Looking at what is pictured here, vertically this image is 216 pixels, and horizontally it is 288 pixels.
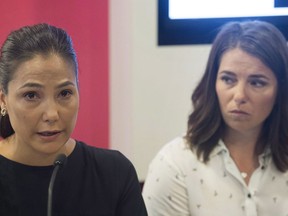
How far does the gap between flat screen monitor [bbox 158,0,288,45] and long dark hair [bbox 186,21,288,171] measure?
1.63 ft

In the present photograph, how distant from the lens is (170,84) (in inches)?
81.5

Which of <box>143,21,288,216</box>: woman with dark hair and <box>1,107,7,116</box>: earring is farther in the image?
<box>143,21,288,216</box>: woman with dark hair

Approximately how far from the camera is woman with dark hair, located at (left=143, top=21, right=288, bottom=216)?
1.43 metres

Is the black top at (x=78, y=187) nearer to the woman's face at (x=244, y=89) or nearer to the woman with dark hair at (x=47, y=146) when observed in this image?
the woman with dark hair at (x=47, y=146)

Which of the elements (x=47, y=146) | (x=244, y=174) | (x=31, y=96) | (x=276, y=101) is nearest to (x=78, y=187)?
(x=47, y=146)

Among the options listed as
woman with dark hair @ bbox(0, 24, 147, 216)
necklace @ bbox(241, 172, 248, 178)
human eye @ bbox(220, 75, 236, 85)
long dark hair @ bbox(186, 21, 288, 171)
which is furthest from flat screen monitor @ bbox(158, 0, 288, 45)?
woman with dark hair @ bbox(0, 24, 147, 216)

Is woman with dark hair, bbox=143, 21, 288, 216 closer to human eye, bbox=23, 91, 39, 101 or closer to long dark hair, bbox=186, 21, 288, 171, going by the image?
long dark hair, bbox=186, 21, 288, 171

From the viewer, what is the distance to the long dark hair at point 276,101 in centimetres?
144

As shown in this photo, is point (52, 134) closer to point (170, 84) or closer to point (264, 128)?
Result: point (264, 128)

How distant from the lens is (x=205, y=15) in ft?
6.66

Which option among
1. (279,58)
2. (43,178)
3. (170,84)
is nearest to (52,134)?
(43,178)

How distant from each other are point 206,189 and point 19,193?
563 mm

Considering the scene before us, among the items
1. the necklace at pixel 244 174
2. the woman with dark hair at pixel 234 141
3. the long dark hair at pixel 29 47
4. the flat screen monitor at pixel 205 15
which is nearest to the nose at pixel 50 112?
the long dark hair at pixel 29 47

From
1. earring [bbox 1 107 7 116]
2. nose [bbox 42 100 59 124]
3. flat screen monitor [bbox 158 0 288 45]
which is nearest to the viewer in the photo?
nose [bbox 42 100 59 124]
